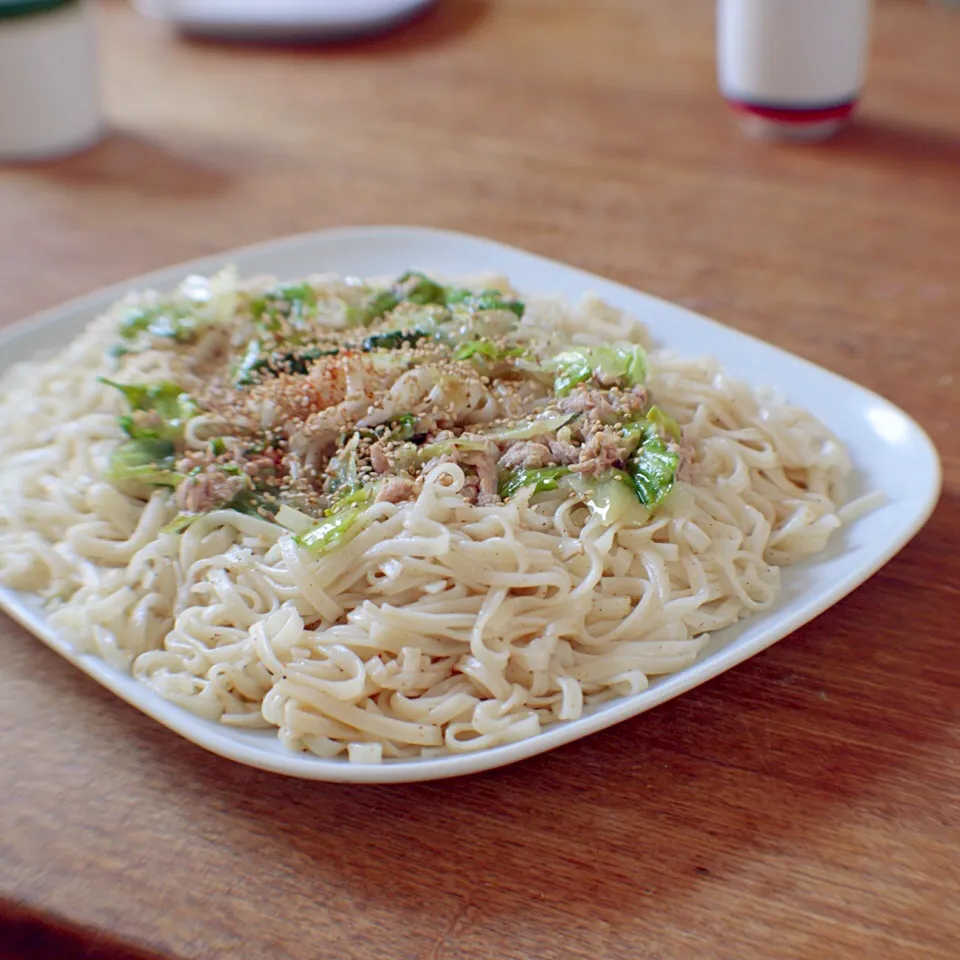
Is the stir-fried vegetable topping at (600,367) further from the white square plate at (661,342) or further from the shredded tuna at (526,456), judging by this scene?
the white square plate at (661,342)

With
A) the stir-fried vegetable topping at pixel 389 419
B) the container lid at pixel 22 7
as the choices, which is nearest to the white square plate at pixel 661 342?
the stir-fried vegetable topping at pixel 389 419

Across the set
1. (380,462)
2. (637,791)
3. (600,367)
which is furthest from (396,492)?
(637,791)

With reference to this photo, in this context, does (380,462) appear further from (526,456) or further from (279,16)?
(279,16)

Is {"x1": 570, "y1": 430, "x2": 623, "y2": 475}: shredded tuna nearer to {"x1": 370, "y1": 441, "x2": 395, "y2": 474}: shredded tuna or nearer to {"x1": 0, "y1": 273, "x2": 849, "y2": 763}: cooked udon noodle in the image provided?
{"x1": 0, "y1": 273, "x2": 849, "y2": 763}: cooked udon noodle

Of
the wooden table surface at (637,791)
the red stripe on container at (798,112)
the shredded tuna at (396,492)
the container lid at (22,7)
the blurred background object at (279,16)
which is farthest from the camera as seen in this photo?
the blurred background object at (279,16)

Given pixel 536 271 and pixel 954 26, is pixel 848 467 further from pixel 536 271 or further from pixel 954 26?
pixel 954 26

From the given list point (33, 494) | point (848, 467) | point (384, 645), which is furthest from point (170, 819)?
point (848, 467)

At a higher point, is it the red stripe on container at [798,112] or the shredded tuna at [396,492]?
the shredded tuna at [396,492]
